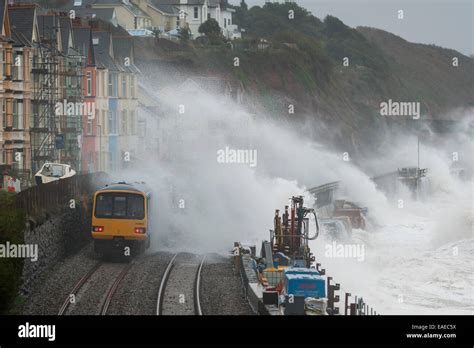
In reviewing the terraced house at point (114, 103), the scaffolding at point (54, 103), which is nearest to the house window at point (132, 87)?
the terraced house at point (114, 103)

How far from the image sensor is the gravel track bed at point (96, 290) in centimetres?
2738

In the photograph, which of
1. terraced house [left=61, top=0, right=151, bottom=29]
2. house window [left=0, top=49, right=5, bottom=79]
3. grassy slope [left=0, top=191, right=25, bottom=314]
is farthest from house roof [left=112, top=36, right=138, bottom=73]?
grassy slope [left=0, top=191, right=25, bottom=314]

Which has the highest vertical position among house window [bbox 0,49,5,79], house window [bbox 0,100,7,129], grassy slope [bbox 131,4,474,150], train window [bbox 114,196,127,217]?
grassy slope [bbox 131,4,474,150]

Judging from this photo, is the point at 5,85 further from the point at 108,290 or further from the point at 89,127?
the point at 108,290

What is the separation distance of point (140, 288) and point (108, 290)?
93cm

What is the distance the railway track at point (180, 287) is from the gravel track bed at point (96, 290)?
4.68 feet

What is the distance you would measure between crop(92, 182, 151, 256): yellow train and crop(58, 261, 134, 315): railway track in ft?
2.23

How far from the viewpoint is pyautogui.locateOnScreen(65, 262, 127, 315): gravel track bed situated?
1078 inches

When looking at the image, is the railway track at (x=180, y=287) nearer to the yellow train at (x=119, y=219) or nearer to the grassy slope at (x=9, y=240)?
the yellow train at (x=119, y=219)

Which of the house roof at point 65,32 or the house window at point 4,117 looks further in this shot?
the house roof at point 65,32

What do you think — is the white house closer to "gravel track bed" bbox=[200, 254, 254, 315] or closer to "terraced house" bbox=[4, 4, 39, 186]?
"terraced house" bbox=[4, 4, 39, 186]
